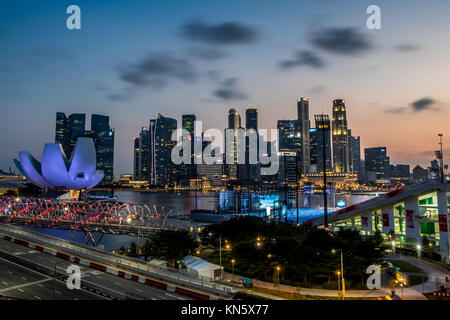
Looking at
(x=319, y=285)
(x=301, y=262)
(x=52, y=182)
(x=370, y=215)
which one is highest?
(x=52, y=182)

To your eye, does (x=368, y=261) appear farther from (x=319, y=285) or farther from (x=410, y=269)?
(x=410, y=269)

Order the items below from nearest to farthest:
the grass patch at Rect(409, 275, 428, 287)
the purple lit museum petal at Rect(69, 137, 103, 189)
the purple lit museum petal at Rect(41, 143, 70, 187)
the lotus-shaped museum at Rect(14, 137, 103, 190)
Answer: the grass patch at Rect(409, 275, 428, 287) → the purple lit museum petal at Rect(41, 143, 70, 187) → the lotus-shaped museum at Rect(14, 137, 103, 190) → the purple lit museum petal at Rect(69, 137, 103, 189)

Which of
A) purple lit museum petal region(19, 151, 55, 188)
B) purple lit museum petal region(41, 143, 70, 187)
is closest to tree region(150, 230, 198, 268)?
purple lit museum petal region(41, 143, 70, 187)

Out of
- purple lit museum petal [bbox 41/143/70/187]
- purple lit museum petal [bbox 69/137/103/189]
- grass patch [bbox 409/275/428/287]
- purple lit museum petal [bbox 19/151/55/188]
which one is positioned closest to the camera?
grass patch [bbox 409/275/428/287]

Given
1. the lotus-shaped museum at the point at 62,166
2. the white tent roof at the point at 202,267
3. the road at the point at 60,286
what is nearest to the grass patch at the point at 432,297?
the white tent roof at the point at 202,267

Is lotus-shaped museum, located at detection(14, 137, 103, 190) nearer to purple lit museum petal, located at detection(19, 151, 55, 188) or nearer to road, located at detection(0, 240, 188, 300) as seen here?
purple lit museum petal, located at detection(19, 151, 55, 188)

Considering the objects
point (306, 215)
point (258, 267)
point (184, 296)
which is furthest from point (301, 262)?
point (306, 215)

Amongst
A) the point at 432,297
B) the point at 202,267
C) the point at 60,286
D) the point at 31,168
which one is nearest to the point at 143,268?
the point at 202,267
